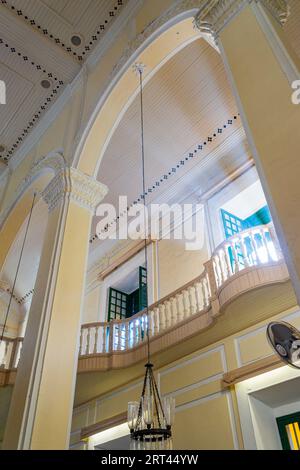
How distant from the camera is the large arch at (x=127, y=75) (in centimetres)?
511

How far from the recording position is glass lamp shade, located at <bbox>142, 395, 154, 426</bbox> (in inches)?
163

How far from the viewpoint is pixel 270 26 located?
2943mm

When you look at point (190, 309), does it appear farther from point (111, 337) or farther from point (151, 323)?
point (111, 337)

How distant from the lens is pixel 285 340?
123 inches

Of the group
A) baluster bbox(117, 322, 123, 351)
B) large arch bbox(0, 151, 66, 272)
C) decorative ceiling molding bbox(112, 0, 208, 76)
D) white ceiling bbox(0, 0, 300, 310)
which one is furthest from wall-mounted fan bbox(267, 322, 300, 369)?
white ceiling bbox(0, 0, 300, 310)

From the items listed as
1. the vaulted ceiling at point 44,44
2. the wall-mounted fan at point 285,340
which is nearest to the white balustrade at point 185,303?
the wall-mounted fan at point 285,340

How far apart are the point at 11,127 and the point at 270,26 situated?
22.1ft

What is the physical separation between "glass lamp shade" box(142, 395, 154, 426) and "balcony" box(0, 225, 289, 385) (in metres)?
2.00

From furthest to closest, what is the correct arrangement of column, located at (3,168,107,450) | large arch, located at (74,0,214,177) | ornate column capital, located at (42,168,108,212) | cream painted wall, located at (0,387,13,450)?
cream painted wall, located at (0,387,13,450) → ornate column capital, located at (42,168,108,212) → large arch, located at (74,0,214,177) → column, located at (3,168,107,450)

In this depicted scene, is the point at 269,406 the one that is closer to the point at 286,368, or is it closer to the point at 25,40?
the point at 286,368

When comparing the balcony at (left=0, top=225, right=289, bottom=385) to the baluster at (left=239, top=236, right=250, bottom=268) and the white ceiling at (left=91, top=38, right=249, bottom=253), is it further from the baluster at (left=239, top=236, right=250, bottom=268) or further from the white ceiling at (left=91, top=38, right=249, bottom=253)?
the white ceiling at (left=91, top=38, right=249, bottom=253)

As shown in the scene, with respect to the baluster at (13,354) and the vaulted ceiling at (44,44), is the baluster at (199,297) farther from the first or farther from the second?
the vaulted ceiling at (44,44)

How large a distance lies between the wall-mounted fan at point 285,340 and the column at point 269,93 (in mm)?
1250

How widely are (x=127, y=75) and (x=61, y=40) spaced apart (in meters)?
2.14
